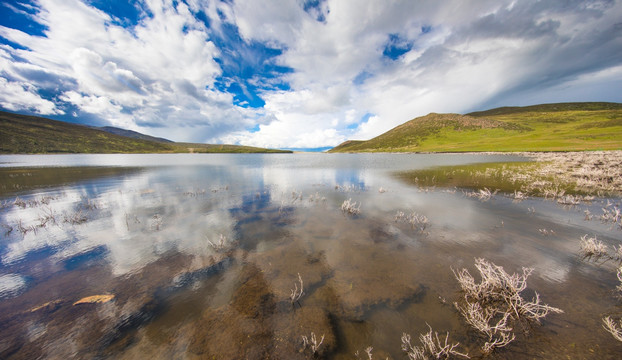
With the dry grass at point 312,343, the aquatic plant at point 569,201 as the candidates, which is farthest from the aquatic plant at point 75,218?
the aquatic plant at point 569,201

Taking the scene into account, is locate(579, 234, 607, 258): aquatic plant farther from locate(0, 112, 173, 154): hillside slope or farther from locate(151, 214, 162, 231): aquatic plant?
locate(0, 112, 173, 154): hillside slope

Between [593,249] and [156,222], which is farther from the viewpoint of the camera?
[156,222]

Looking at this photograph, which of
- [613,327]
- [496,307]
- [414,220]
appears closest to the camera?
[613,327]

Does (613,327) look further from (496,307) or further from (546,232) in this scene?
(546,232)

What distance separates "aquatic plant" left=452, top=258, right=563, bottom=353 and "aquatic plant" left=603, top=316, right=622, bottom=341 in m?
0.94

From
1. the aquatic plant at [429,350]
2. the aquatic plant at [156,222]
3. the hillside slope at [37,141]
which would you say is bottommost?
the aquatic plant at [429,350]

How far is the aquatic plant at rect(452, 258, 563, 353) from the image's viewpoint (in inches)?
226

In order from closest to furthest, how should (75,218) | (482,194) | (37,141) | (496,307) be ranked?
(496,307), (75,218), (482,194), (37,141)

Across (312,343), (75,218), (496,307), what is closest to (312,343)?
(312,343)

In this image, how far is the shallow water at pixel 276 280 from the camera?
5762 mm

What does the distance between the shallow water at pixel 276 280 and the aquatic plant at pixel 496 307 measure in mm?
288

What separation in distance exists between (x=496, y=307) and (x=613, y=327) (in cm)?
244

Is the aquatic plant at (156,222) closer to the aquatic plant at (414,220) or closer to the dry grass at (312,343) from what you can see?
the dry grass at (312,343)

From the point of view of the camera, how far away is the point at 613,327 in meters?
5.63
